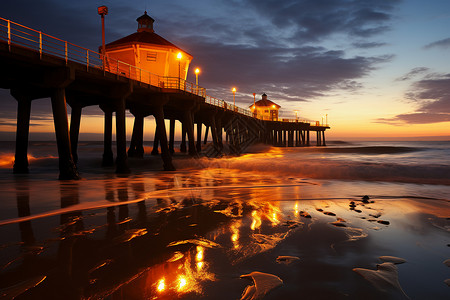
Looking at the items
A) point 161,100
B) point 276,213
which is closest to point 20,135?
point 161,100

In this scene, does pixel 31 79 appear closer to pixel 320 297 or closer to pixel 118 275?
pixel 118 275

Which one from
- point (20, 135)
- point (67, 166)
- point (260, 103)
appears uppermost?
point (260, 103)

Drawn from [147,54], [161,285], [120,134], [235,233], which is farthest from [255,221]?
[147,54]

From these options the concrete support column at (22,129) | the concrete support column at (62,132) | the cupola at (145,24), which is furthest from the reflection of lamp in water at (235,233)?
the cupola at (145,24)

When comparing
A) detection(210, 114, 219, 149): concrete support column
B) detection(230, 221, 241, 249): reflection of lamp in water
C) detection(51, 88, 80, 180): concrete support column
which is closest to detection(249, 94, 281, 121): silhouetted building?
detection(210, 114, 219, 149): concrete support column

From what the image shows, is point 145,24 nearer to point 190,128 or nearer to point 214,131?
point 214,131

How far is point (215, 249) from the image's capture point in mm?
3557

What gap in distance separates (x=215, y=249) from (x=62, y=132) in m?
9.92

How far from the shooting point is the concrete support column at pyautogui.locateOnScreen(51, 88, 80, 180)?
10.6 m

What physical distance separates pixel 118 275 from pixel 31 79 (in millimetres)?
11120

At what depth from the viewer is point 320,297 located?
8.02ft

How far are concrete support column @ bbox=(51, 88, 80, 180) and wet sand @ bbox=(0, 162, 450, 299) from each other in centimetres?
440

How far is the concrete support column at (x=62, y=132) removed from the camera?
34.9ft

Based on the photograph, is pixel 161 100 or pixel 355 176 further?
pixel 161 100
